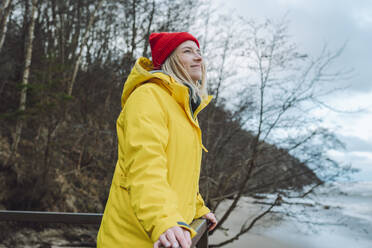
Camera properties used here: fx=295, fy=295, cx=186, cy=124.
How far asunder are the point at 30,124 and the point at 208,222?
727 centimetres

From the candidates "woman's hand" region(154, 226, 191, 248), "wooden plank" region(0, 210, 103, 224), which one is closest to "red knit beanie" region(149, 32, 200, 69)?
"woman's hand" region(154, 226, 191, 248)

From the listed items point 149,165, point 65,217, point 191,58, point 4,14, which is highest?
point 4,14

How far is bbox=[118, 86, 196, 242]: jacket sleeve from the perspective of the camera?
812 mm

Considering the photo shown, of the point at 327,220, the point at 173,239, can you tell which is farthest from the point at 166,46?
the point at 327,220

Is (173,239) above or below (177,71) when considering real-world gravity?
below

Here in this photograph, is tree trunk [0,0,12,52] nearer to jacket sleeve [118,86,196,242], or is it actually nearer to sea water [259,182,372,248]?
jacket sleeve [118,86,196,242]

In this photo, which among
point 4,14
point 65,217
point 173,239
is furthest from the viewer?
point 4,14

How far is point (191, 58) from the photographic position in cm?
141

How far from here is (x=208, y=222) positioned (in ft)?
5.08

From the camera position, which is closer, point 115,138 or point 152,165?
point 152,165

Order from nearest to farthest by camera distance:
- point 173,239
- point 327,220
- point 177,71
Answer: point 173,239 < point 177,71 < point 327,220

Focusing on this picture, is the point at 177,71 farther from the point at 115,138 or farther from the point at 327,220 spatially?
the point at 327,220

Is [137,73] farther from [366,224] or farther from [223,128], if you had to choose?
[366,224]

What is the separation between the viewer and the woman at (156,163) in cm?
82
